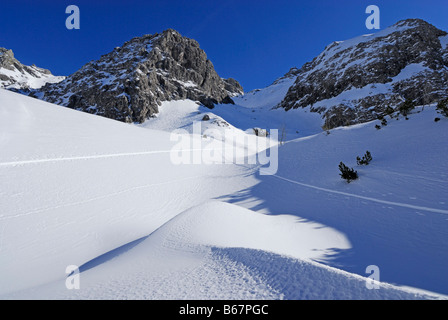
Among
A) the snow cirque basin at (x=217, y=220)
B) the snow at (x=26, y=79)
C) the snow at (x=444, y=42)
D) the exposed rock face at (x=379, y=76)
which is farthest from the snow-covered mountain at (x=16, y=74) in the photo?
the snow at (x=444, y=42)

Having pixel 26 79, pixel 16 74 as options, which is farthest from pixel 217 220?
pixel 16 74

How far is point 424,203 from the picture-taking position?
5.50m

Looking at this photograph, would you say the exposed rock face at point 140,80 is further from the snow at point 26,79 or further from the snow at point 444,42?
the snow at point 444,42

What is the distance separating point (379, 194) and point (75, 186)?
10589 mm

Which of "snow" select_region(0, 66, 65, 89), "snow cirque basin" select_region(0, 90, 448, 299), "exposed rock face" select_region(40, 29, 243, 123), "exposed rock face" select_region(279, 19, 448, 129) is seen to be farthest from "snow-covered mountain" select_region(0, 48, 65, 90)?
"exposed rock face" select_region(279, 19, 448, 129)

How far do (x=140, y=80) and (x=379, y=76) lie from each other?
61047 mm

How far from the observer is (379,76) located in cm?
4903

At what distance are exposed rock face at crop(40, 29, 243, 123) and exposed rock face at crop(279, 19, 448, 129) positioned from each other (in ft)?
108

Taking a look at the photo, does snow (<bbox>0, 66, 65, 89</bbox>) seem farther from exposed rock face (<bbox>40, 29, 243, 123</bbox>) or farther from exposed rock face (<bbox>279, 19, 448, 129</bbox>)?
exposed rock face (<bbox>279, 19, 448, 129</bbox>)

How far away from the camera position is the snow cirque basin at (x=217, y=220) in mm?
2281

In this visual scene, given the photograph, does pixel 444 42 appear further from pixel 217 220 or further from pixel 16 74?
pixel 16 74

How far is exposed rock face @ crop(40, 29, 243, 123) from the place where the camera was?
167ft
